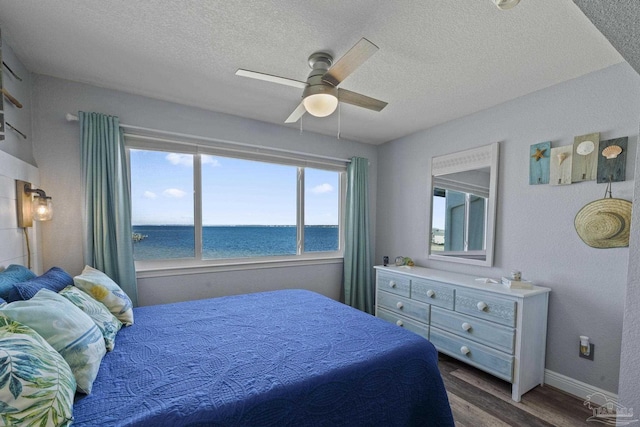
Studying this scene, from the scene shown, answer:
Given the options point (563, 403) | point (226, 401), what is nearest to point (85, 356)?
point (226, 401)

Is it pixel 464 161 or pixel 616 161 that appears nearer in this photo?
pixel 616 161

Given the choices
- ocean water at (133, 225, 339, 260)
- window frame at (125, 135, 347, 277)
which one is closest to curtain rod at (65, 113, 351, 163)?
window frame at (125, 135, 347, 277)

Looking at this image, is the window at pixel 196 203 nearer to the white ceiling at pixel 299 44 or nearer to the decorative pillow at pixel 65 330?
the white ceiling at pixel 299 44

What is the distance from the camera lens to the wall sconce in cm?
179


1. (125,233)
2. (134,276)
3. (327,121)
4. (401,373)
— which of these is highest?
(327,121)

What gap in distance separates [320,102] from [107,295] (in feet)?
6.03

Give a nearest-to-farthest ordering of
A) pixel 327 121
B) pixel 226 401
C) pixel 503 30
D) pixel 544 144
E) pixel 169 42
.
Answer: pixel 226 401, pixel 503 30, pixel 169 42, pixel 544 144, pixel 327 121

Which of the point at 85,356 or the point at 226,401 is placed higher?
the point at 85,356

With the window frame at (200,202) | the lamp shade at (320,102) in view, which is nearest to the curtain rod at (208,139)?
the window frame at (200,202)

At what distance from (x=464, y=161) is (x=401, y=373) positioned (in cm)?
235

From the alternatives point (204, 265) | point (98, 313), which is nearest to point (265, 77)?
point (98, 313)

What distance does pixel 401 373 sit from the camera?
4.37ft

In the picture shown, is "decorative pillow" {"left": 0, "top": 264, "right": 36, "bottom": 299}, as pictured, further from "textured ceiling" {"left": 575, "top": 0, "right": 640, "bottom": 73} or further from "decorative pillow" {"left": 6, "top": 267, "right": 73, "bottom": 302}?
"textured ceiling" {"left": 575, "top": 0, "right": 640, "bottom": 73}

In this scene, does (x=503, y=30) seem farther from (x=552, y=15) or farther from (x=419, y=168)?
(x=419, y=168)
